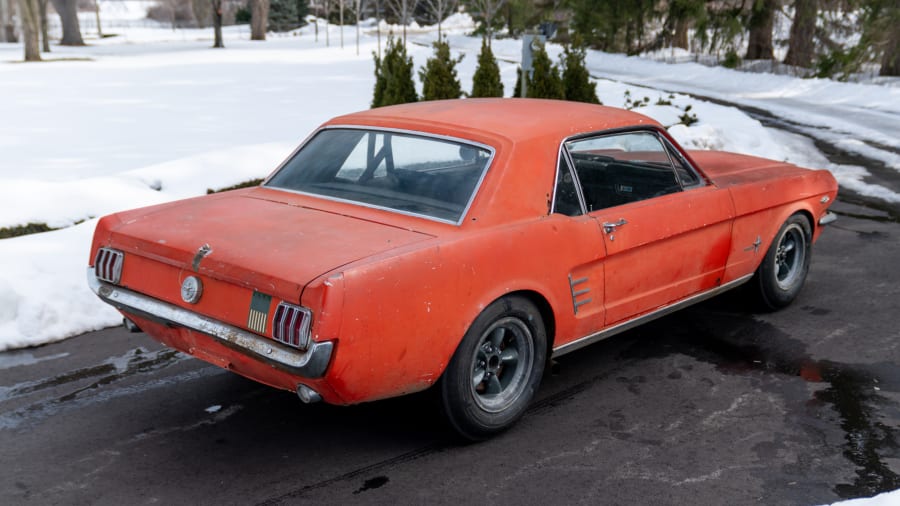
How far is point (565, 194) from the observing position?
4293 millimetres

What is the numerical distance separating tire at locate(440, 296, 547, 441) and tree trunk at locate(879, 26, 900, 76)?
808 inches

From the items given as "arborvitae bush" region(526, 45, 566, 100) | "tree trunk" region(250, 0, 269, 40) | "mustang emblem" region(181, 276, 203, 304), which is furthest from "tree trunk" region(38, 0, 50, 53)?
"mustang emblem" region(181, 276, 203, 304)

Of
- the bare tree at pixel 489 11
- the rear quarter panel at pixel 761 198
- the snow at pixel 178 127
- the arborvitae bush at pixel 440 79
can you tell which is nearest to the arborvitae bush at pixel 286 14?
the bare tree at pixel 489 11

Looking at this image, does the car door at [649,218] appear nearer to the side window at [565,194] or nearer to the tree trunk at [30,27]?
the side window at [565,194]

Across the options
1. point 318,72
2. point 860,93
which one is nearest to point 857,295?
point 860,93

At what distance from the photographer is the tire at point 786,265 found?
566cm

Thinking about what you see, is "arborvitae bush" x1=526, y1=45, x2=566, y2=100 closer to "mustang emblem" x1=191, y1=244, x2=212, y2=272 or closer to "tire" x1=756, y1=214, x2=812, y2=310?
"tire" x1=756, y1=214, x2=812, y2=310

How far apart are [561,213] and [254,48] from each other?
41.4 metres

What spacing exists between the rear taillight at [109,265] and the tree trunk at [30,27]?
32634mm

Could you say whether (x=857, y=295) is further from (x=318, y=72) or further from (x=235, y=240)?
(x=318, y=72)

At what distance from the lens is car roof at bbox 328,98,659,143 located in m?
4.31

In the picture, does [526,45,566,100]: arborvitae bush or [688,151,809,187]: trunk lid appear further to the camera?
[526,45,566,100]: arborvitae bush

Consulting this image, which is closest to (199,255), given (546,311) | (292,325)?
(292,325)

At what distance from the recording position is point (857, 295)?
6199 mm
